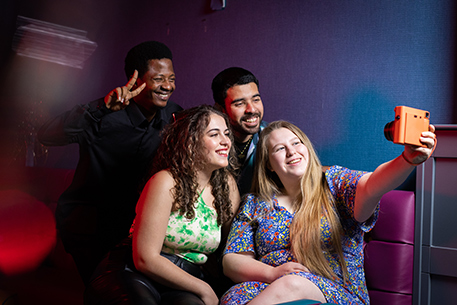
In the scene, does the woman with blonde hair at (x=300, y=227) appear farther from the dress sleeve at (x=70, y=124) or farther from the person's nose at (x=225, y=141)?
the dress sleeve at (x=70, y=124)

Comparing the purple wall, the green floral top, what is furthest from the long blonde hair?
the purple wall

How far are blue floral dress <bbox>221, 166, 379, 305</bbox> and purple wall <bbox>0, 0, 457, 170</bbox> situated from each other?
585 millimetres

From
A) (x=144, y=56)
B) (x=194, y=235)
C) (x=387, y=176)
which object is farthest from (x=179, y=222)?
(x=144, y=56)

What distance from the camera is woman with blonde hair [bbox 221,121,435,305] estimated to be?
1125 millimetres

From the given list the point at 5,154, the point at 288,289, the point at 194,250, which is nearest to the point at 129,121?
the point at 194,250

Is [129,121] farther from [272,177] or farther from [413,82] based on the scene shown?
[413,82]

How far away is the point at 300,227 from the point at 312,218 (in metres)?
0.06

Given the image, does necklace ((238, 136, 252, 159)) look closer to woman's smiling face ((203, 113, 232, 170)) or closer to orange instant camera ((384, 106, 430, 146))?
woman's smiling face ((203, 113, 232, 170))

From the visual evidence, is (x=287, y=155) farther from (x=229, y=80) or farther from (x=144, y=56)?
(x=144, y=56)

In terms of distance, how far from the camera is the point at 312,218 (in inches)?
51.1

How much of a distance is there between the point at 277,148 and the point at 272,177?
174 mm

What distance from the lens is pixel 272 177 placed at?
1.53 meters

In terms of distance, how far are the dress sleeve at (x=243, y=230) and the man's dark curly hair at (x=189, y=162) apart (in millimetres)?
56

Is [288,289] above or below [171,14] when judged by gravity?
below
